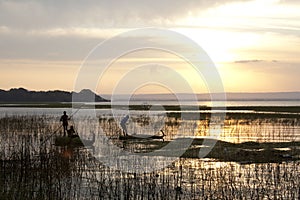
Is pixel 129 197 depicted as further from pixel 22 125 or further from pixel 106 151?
pixel 22 125

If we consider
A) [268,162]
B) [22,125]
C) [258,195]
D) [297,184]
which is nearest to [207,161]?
[268,162]

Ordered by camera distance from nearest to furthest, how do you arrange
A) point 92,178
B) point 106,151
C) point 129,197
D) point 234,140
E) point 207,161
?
point 129,197, point 92,178, point 207,161, point 106,151, point 234,140

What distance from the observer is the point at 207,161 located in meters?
21.1

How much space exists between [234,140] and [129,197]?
18.6 metres

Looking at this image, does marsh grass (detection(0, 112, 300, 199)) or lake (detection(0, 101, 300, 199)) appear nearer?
marsh grass (detection(0, 112, 300, 199))

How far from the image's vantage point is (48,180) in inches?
565

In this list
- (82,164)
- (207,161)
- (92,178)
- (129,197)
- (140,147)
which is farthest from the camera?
(140,147)

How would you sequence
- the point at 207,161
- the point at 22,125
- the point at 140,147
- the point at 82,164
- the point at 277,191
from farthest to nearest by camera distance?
the point at 22,125, the point at 140,147, the point at 207,161, the point at 82,164, the point at 277,191

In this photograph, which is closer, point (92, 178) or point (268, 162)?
point (92, 178)

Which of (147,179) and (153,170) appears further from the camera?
(153,170)

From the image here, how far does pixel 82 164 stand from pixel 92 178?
349cm

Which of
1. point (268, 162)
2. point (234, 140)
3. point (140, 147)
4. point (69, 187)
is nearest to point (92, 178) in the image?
point (69, 187)

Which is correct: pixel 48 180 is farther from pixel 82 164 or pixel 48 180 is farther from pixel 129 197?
pixel 82 164

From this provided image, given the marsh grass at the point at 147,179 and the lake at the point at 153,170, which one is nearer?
the marsh grass at the point at 147,179
